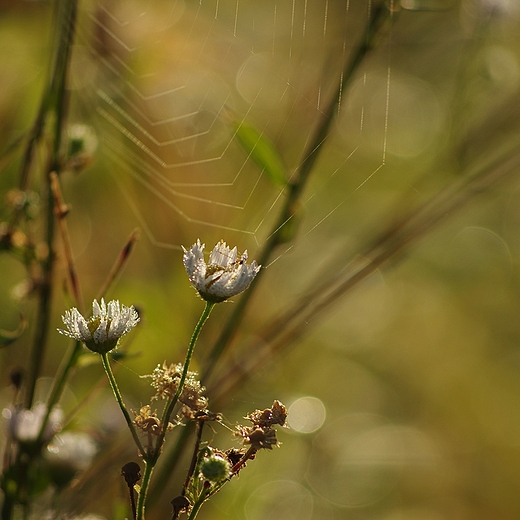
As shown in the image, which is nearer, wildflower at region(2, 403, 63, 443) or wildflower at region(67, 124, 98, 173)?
wildflower at region(2, 403, 63, 443)

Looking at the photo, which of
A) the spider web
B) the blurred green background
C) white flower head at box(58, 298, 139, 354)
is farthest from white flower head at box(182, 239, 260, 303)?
the spider web

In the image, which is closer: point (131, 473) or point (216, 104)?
point (131, 473)

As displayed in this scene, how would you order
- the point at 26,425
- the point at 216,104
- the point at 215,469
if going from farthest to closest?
the point at 216,104, the point at 26,425, the point at 215,469

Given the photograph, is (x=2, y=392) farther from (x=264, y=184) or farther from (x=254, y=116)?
(x=254, y=116)

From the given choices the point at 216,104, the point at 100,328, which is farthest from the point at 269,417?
the point at 216,104

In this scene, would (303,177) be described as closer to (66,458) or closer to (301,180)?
(301,180)

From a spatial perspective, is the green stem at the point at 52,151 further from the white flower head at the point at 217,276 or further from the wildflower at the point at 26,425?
the white flower head at the point at 217,276

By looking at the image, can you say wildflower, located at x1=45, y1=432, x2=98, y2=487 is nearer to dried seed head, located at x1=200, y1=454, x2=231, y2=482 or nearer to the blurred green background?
the blurred green background

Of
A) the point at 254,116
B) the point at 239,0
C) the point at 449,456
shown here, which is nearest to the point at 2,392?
the point at 254,116

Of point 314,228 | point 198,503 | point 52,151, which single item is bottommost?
point 198,503
